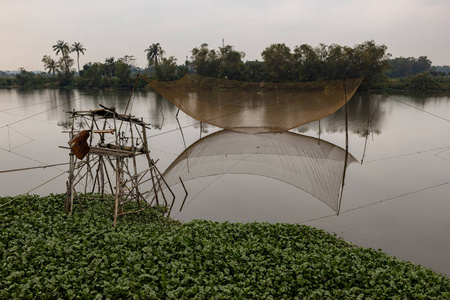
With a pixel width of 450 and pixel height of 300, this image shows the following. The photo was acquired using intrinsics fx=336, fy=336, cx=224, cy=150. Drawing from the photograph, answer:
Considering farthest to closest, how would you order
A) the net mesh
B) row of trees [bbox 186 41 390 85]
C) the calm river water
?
row of trees [bbox 186 41 390 85], the net mesh, the calm river water

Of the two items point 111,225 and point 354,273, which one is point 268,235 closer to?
point 354,273

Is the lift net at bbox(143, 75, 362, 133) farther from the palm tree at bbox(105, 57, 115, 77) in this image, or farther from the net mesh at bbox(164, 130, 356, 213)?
the palm tree at bbox(105, 57, 115, 77)

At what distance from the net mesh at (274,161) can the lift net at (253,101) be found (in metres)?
0.95

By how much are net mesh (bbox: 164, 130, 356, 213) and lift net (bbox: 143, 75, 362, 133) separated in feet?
3.11

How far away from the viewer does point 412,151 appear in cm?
1450

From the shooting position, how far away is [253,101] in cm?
1636

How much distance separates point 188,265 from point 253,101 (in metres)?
12.1

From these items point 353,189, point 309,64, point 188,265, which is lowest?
point 353,189

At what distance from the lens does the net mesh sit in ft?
34.4

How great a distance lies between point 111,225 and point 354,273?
4.47 m

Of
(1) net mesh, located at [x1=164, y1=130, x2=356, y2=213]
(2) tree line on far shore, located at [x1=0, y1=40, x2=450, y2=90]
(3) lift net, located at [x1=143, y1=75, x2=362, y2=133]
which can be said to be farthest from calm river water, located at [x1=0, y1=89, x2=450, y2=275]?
(2) tree line on far shore, located at [x1=0, y1=40, x2=450, y2=90]

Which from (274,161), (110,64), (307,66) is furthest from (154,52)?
(274,161)

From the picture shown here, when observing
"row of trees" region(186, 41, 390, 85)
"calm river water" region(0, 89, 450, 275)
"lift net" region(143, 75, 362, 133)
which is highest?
"row of trees" region(186, 41, 390, 85)

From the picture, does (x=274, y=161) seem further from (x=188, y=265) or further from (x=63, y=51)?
(x=63, y=51)
